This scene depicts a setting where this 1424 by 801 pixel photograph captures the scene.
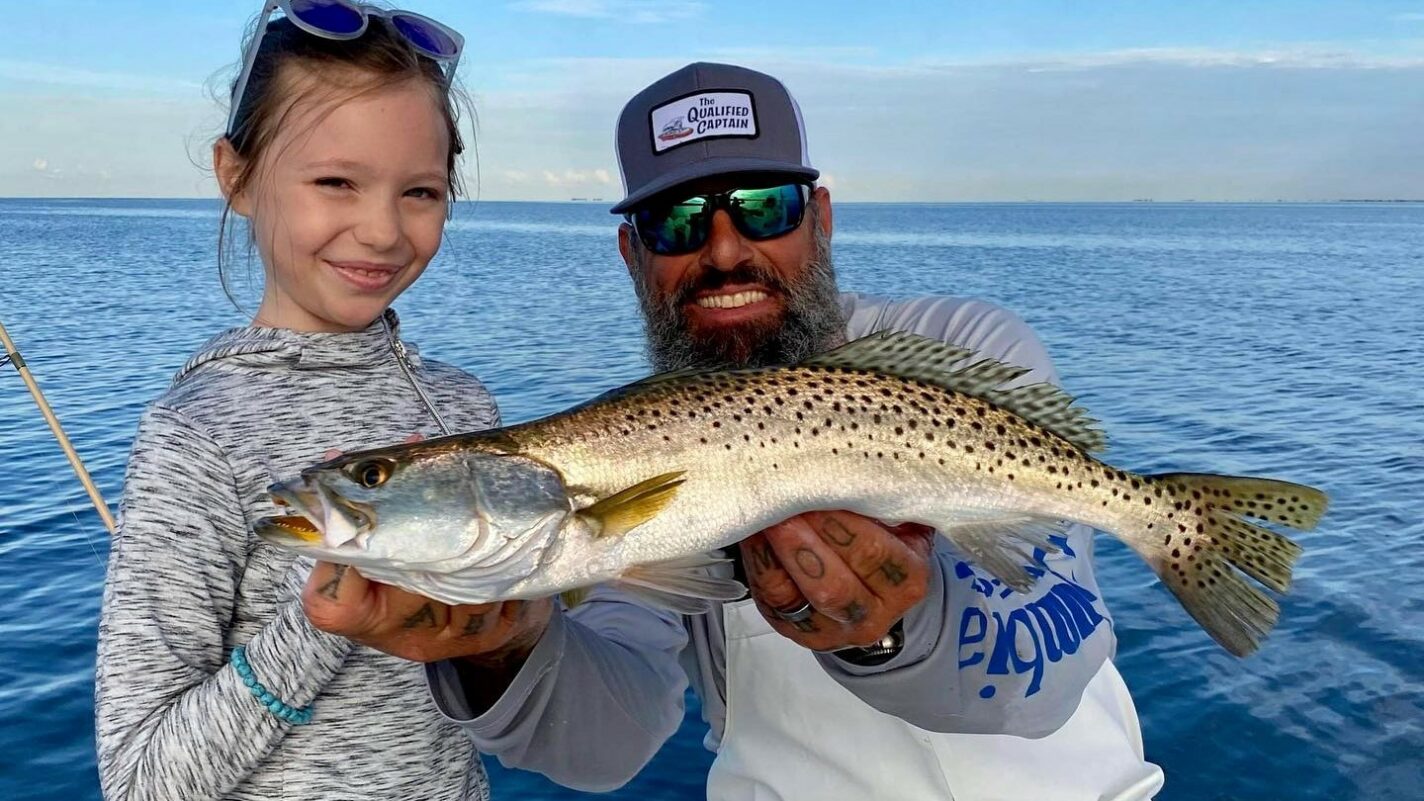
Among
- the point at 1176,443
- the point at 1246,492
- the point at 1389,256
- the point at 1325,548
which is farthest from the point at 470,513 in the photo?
the point at 1389,256

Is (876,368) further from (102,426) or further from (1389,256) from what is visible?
(1389,256)

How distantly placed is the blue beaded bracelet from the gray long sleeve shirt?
0.05 feet

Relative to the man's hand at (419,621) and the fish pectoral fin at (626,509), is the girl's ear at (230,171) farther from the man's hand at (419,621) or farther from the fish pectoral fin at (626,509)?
the fish pectoral fin at (626,509)

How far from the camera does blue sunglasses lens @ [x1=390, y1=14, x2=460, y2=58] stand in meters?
3.21

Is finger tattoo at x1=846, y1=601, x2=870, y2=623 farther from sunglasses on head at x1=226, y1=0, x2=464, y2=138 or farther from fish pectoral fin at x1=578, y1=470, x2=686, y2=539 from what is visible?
sunglasses on head at x1=226, y1=0, x2=464, y2=138

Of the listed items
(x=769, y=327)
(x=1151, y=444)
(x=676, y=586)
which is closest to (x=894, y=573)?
(x=676, y=586)

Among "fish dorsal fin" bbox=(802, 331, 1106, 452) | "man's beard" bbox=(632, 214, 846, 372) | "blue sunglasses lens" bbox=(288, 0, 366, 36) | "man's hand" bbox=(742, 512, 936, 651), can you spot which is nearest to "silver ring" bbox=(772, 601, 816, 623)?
"man's hand" bbox=(742, 512, 936, 651)

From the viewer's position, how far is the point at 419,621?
2.44m

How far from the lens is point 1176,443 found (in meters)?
14.1

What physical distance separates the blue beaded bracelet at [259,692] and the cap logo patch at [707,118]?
2.62 metres

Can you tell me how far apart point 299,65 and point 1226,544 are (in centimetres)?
300

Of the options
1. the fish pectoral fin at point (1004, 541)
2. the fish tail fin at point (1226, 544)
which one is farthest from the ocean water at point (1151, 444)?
the fish tail fin at point (1226, 544)

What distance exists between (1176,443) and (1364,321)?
17545 mm

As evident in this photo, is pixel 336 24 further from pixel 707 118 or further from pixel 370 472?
pixel 707 118
